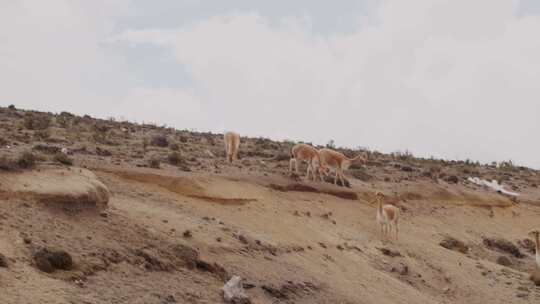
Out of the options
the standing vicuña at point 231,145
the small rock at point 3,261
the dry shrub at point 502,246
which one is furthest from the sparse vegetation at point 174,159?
the small rock at point 3,261

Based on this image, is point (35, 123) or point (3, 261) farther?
→ point (35, 123)

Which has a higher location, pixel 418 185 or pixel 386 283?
pixel 418 185

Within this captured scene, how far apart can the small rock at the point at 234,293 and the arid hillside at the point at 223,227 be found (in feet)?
0.77

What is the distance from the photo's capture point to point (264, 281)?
16.7 meters

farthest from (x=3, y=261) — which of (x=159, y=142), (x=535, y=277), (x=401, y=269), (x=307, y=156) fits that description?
(x=159, y=142)

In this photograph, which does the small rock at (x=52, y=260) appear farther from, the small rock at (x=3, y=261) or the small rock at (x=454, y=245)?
the small rock at (x=454, y=245)

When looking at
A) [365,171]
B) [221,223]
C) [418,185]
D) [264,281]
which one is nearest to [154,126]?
[365,171]

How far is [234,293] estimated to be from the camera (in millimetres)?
15109

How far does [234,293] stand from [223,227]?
13.8ft

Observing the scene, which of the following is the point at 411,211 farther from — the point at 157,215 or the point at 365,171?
the point at 157,215

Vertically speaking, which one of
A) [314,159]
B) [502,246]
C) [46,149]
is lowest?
[502,246]

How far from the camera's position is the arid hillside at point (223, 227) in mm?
14406

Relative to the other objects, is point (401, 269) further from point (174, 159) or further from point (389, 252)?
point (174, 159)

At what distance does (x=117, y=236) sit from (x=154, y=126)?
25246mm
